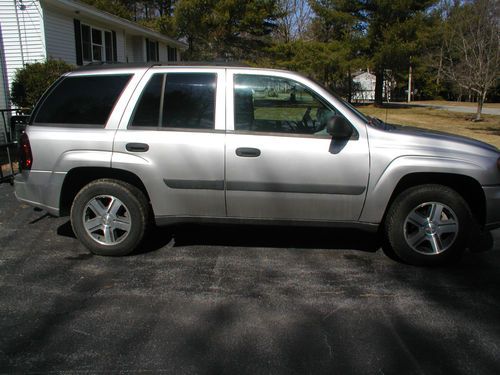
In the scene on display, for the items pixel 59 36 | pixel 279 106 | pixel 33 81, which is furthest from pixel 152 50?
pixel 279 106

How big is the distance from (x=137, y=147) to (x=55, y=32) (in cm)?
1301

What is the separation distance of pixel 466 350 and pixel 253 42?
1323 inches

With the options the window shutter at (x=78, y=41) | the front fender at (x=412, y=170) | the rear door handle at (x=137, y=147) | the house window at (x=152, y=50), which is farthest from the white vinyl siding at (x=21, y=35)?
the front fender at (x=412, y=170)

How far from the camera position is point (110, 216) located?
461 cm

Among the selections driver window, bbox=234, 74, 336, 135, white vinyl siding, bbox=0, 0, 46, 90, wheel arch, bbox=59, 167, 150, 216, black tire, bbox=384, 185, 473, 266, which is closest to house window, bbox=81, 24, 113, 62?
white vinyl siding, bbox=0, 0, 46, 90

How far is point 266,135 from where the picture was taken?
14.1 feet

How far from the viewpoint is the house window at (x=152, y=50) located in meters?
25.4

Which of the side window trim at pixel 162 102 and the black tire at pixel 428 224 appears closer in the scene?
the black tire at pixel 428 224

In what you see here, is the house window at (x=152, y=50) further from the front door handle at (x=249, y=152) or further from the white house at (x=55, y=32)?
the front door handle at (x=249, y=152)

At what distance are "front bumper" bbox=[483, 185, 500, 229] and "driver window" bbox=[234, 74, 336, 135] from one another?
A: 5.15 ft

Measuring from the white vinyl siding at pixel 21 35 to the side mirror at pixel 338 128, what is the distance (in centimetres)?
1319

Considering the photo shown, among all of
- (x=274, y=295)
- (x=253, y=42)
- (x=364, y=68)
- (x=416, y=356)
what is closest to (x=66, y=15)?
(x=274, y=295)

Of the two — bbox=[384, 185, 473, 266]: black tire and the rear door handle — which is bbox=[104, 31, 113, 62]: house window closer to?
the rear door handle

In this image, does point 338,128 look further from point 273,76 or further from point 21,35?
point 21,35
